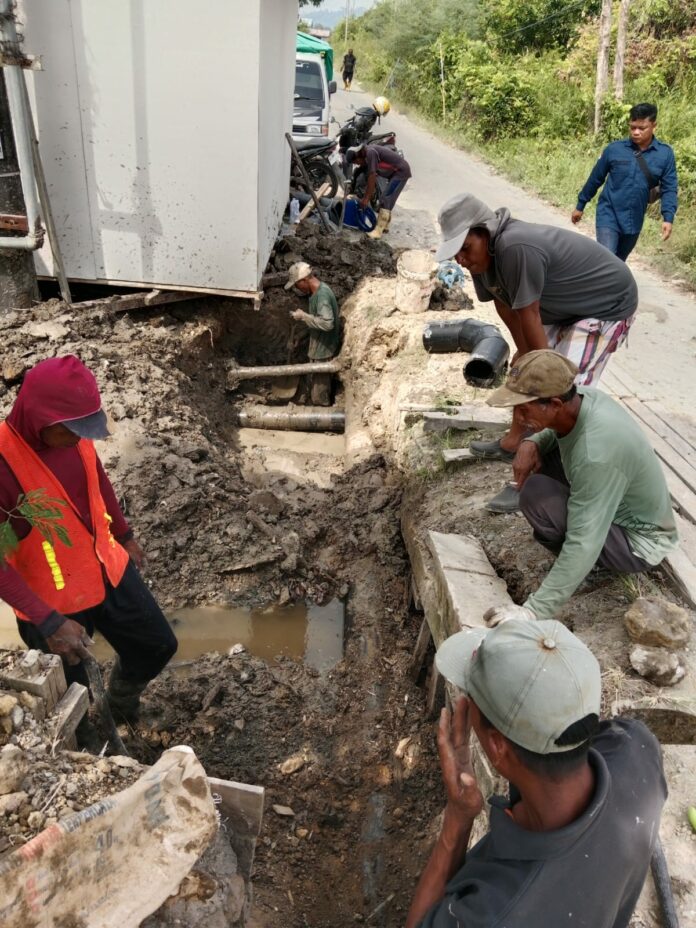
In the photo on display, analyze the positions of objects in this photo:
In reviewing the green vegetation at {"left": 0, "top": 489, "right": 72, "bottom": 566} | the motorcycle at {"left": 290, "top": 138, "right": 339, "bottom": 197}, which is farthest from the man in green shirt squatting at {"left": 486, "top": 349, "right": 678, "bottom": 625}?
the motorcycle at {"left": 290, "top": 138, "right": 339, "bottom": 197}

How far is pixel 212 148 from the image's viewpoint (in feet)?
20.5

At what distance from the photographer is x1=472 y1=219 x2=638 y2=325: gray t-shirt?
3.43m

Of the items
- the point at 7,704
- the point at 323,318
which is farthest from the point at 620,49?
the point at 7,704

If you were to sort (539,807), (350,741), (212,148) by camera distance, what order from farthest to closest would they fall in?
1. (212,148)
2. (350,741)
3. (539,807)

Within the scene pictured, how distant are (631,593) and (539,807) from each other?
200 centimetres

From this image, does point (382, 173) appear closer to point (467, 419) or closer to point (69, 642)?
point (467, 419)

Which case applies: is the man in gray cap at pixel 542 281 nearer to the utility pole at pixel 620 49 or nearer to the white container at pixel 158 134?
the white container at pixel 158 134

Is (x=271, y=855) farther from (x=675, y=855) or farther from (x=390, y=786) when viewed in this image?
(x=675, y=855)

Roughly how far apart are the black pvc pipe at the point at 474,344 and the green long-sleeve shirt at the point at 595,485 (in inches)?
114

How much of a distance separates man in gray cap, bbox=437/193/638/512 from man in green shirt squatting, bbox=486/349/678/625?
83 cm

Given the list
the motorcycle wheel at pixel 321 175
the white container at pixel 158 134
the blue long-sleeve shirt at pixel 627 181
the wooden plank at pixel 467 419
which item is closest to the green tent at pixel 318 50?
the motorcycle wheel at pixel 321 175

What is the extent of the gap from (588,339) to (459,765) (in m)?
2.84

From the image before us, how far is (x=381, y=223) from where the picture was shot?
10.4 m

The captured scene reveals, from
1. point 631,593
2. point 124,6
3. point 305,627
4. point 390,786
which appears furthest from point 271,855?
point 124,6
